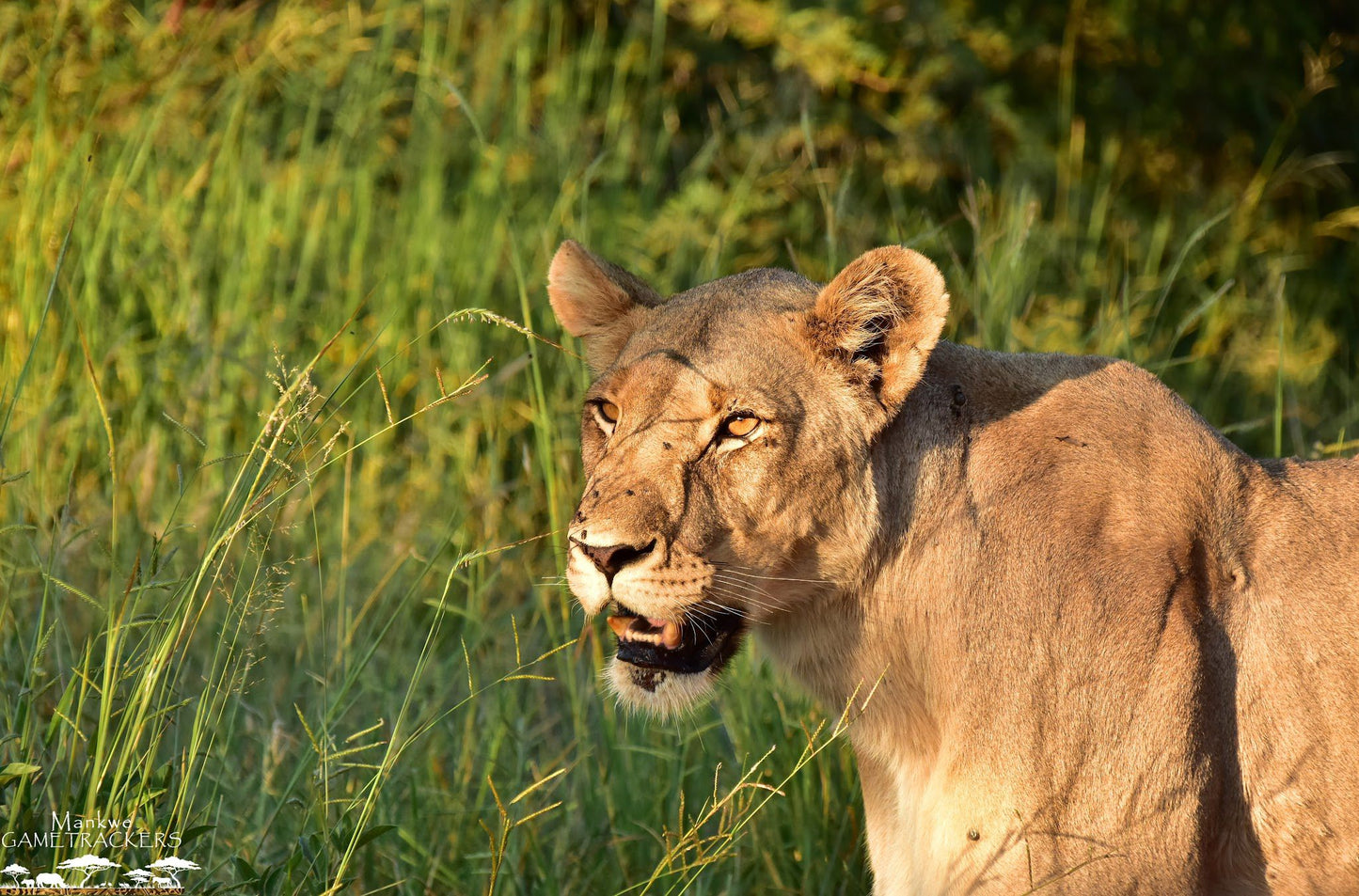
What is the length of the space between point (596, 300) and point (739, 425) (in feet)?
2.28

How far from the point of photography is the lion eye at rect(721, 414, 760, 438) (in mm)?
3176

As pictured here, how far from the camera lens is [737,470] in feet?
10.3

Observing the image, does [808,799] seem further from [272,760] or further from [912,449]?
[272,760]

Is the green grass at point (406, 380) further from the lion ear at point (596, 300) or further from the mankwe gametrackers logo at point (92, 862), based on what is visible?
the lion ear at point (596, 300)

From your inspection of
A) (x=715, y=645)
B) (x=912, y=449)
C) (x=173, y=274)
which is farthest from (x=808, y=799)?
(x=173, y=274)

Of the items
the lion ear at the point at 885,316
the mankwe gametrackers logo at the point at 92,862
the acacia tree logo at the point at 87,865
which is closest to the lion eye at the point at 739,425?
the lion ear at the point at 885,316

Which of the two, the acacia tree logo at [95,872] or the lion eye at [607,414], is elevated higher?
the lion eye at [607,414]

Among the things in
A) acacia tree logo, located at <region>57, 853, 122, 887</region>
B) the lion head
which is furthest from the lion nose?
acacia tree logo, located at <region>57, 853, 122, 887</region>

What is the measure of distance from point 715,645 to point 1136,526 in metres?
0.91

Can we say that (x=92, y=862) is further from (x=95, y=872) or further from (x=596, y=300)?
(x=596, y=300)

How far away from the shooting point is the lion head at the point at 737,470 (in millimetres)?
3047

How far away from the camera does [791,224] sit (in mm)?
6914

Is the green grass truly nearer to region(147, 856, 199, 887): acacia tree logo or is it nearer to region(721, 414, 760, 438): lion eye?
region(147, 856, 199, 887): acacia tree logo

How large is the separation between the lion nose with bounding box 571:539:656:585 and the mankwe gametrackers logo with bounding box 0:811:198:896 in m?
0.93
